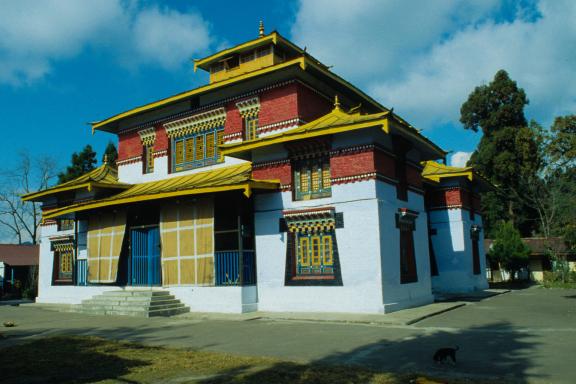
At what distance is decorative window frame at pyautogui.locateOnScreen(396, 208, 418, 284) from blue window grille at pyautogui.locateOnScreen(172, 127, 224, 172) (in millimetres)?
7399

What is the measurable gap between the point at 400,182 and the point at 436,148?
2.40 meters

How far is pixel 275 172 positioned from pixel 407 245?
5.01 metres

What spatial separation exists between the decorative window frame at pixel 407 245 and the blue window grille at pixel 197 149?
24.3 ft

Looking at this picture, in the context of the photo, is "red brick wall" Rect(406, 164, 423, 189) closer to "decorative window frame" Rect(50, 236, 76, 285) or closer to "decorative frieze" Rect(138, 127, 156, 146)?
"decorative frieze" Rect(138, 127, 156, 146)

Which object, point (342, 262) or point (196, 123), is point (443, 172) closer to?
point (342, 262)

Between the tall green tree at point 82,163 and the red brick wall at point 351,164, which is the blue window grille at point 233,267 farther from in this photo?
the tall green tree at point 82,163

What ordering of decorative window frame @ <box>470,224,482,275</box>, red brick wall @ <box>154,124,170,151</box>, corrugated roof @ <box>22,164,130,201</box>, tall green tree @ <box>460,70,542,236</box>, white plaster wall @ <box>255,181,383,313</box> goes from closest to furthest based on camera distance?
white plaster wall @ <box>255,181,383,313</box>
corrugated roof @ <box>22,164,130,201</box>
red brick wall @ <box>154,124,170,151</box>
decorative window frame @ <box>470,224,482,275</box>
tall green tree @ <box>460,70,542,236</box>

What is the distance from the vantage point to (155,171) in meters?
21.3

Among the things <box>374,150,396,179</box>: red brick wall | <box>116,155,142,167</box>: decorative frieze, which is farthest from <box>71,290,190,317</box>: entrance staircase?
→ <box>374,150,396,179</box>: red brick wall

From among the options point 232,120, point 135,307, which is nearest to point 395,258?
point 232,120

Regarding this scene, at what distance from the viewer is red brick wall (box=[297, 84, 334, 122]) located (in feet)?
57.5

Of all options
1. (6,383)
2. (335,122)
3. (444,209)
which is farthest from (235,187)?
(444,209)

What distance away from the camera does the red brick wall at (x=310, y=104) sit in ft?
57.5

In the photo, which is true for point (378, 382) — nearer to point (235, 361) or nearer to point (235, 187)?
point (235, 361)
